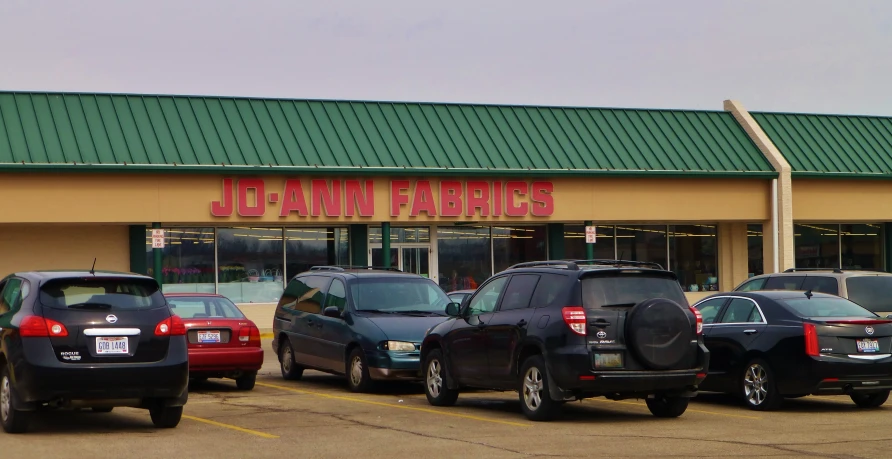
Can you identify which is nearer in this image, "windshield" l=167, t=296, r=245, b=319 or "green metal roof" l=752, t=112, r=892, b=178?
"windshield" l=167, t=296, r=245, b=319

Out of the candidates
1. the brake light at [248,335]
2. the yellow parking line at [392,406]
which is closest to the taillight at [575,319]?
the yellow parking line at [392,406]

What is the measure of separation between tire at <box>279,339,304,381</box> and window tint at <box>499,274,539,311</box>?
598 cm

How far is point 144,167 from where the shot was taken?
26797mm

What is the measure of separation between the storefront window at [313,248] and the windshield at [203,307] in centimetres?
1227

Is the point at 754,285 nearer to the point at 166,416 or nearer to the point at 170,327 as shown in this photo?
the point at 166,416

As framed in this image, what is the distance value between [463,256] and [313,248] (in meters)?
4.14

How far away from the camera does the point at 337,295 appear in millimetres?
17500

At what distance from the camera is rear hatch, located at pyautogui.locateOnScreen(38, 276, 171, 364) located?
11297mm

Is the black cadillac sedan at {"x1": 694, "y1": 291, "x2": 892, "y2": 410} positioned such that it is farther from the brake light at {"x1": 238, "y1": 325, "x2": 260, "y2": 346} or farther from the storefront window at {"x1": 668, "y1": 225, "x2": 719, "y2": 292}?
the storefront window at {"x1": 668, "y1": 225, "x2": 719, "y2": 292}

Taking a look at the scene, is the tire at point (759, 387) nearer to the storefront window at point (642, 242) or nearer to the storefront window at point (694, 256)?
the storefront window at point (642, 242)

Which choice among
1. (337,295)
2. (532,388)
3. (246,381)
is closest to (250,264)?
(337,295)

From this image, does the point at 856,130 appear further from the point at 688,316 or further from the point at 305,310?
the point at 688,316

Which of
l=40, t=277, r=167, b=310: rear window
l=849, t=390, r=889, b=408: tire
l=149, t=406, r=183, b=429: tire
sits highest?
l=40, t=277, r=167, b=310: rear window

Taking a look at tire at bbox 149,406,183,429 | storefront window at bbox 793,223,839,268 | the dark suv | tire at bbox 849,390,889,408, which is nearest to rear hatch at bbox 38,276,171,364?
tire at bbox 149,406,183,429
